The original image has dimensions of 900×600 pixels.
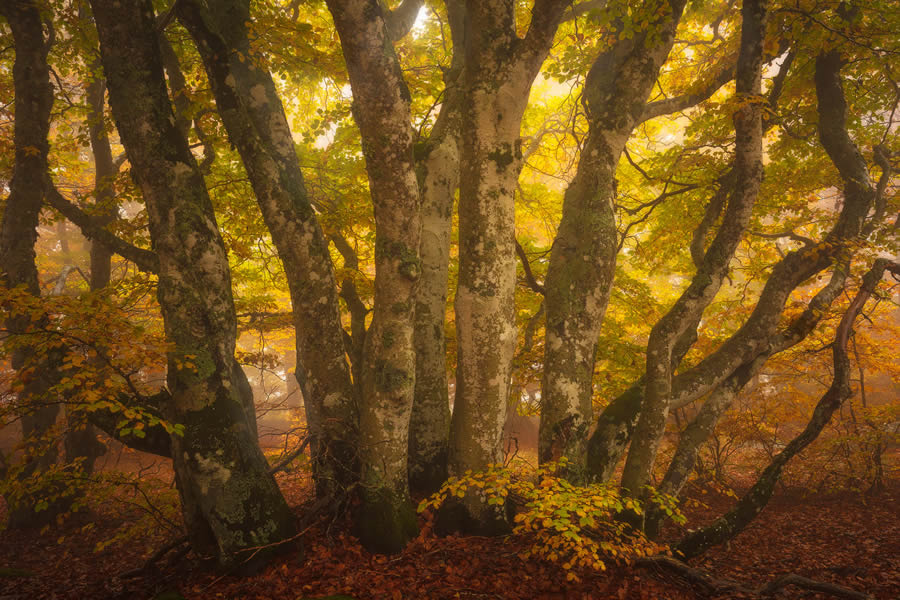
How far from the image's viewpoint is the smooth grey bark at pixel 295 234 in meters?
4.96

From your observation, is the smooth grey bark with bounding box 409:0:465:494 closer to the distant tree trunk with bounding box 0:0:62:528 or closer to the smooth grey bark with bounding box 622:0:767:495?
the smooth grey bark with bounding box 622:0:767:495

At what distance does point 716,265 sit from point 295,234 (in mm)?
5442

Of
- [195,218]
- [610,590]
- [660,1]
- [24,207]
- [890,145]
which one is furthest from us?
[890,145]

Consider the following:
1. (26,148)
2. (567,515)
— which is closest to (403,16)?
(26,148)

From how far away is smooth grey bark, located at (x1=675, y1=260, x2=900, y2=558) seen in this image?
5.38 meters

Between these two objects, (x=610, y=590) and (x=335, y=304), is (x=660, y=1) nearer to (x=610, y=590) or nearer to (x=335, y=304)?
(x=335, y=304)

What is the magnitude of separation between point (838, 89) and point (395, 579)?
9.64m

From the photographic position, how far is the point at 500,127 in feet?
15.3

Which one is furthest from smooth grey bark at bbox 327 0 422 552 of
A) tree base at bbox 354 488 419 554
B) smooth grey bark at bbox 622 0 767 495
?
smooth grey bark at bbox 622 0 767 495

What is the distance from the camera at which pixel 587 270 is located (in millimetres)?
5055

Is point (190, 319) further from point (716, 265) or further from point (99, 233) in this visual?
point (716, 265)

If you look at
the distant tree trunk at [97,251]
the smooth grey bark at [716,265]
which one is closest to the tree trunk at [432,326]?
the smooth grey bark at [716,265]

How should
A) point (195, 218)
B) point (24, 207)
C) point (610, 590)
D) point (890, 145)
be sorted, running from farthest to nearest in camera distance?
point (890, 145), point (24, 207), point (195, 218), point (610, 590)

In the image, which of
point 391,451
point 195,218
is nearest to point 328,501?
point 391,451
